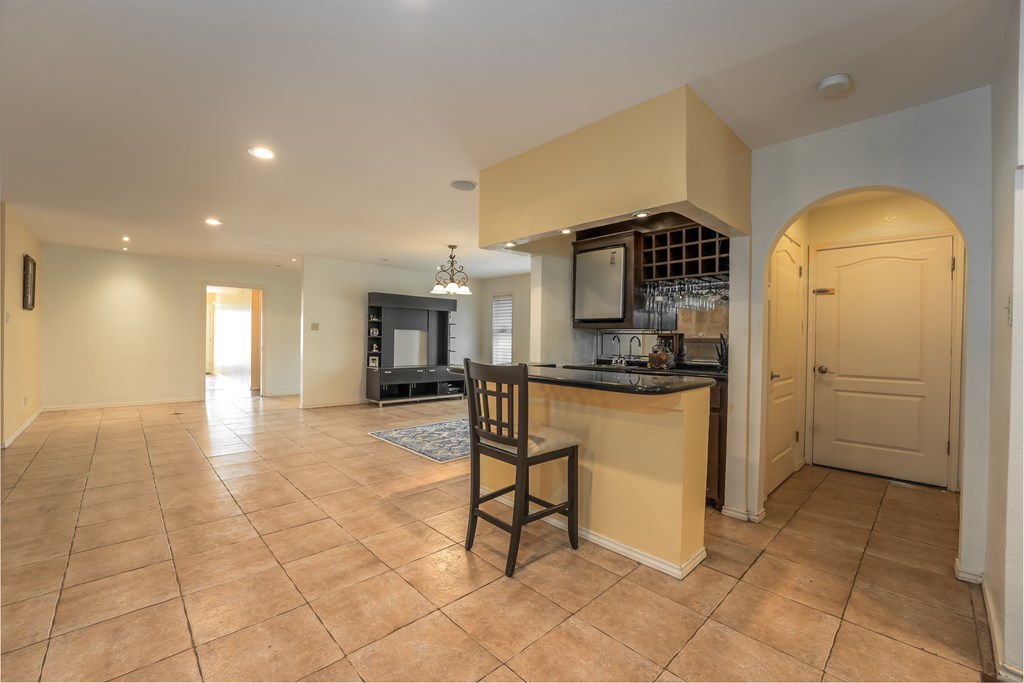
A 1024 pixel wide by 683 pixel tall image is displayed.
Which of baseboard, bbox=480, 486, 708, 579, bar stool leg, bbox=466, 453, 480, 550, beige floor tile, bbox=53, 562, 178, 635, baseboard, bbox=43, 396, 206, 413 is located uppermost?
bar stool leg, bbox=466, 453, 480, 550

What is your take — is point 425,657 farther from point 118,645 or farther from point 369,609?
point 118,645

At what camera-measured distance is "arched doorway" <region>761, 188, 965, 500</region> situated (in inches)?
136

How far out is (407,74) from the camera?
6.89 ft

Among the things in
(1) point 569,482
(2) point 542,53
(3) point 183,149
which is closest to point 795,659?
(1) point 569,482

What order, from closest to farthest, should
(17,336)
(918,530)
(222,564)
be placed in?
(222,564) → (918,530) → (17,336)

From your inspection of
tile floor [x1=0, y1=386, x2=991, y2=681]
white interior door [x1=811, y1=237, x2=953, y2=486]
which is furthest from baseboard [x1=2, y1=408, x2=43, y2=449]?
white interior door [x1=811, y1=237, x2=953, y2=486]

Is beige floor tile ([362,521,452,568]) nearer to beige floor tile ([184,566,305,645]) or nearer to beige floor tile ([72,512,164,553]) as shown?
beige floor tile ([184,566,305,645])

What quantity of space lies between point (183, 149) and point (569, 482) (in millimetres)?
3464

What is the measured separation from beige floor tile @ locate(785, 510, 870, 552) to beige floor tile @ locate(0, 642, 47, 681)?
12.3 ft

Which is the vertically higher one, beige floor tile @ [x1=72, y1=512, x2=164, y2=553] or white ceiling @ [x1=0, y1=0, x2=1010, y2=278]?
white ceiling @ [x1=0, y1=0, x2=1010, y2=278]

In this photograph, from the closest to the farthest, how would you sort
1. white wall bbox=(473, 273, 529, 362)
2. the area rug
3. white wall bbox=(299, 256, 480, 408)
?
the area rug → white wall bbox=(299, 256, 480, 408) → white wall bbox=(473, 273, 529, 362)

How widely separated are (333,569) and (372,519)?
1.99 ft

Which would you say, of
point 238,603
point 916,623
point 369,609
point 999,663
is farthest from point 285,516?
point 999,663

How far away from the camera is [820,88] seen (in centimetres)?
216
